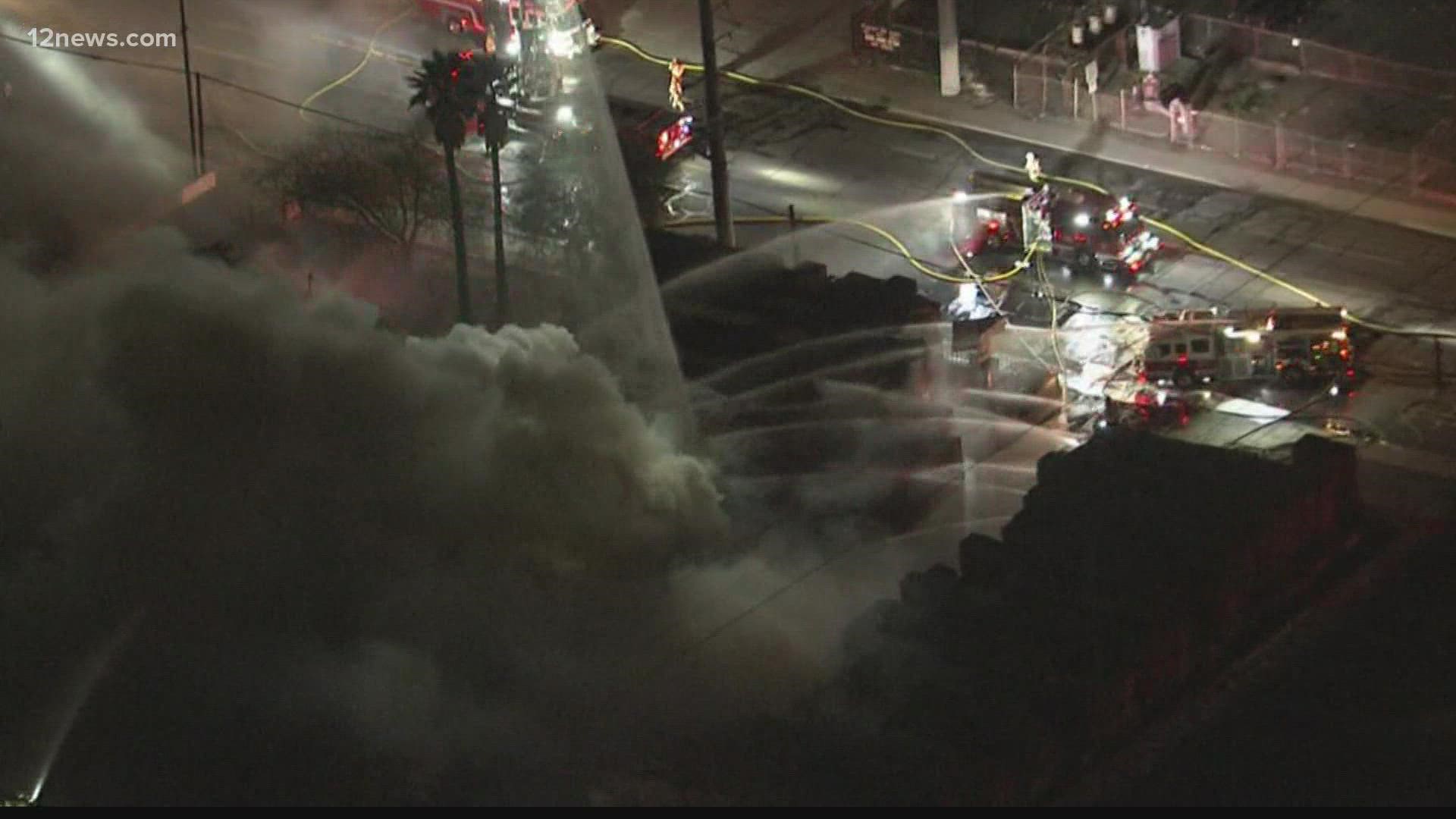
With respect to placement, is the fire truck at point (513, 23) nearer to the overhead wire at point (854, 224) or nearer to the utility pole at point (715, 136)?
the overhead wire at point (854, 224)

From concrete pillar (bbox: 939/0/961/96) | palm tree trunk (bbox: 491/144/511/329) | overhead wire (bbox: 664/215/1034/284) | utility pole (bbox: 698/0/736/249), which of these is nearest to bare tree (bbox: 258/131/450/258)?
palm tree trunk (bbox: 491/144/511/329)

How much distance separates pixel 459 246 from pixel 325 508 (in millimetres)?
8861

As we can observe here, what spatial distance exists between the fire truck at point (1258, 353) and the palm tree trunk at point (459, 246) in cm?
1067

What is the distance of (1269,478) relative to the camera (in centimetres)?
2748

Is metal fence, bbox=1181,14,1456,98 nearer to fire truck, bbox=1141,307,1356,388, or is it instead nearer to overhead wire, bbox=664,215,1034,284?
overhead wire, bbox=664,215,1034,284

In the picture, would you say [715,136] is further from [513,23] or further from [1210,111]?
[1210,111]

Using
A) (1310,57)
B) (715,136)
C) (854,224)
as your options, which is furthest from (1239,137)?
(715,136)

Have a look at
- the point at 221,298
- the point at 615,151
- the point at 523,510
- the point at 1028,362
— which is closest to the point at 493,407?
the point at 523,510

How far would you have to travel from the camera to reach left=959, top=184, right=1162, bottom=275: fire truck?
38969 millimetres

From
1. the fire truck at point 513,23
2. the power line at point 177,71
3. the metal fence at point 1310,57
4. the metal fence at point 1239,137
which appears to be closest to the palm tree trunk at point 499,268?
the fire truck at point 513,23

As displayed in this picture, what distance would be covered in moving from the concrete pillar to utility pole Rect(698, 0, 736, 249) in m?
9.01

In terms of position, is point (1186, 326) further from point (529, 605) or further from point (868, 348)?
point (529, 605)

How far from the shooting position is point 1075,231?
129 feet

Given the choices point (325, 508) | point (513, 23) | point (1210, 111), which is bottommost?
point (325, 508)
